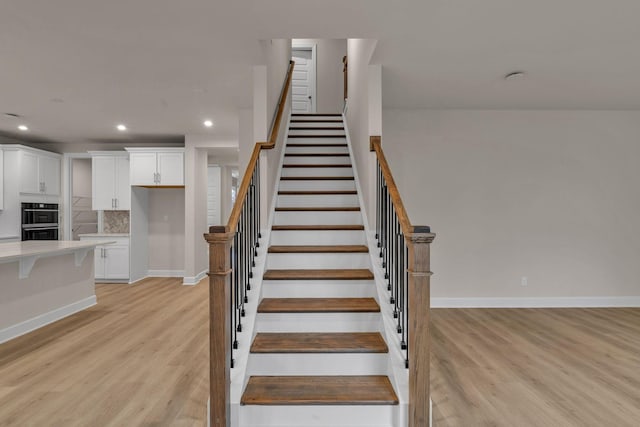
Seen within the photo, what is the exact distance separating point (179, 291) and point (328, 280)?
387 centimetres

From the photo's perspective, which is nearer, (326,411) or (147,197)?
(326,411)

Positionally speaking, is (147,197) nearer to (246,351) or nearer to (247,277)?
(247,277)

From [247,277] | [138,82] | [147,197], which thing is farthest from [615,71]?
[147,197]

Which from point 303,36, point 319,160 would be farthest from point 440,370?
point 303,36

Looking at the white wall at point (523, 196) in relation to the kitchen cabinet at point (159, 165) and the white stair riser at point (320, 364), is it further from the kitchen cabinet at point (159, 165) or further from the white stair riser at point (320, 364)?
the kitchen cabinet at point (159, 165)

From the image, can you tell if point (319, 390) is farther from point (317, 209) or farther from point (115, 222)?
point (115, 222)

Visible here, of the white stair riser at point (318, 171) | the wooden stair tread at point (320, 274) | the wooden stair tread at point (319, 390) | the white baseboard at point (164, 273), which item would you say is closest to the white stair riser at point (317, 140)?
the white stair riser at point (318, 171)

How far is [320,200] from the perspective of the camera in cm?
411

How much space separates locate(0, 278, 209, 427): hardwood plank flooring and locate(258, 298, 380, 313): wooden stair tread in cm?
78

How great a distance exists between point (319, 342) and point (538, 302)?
3928 millimetres

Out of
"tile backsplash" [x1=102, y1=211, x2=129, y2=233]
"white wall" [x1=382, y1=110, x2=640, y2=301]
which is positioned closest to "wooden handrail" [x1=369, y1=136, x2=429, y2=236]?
"white wall" [x1=382, y1=110, x2=640, y2=301]

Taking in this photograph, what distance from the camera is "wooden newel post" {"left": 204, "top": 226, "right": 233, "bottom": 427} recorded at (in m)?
1.96

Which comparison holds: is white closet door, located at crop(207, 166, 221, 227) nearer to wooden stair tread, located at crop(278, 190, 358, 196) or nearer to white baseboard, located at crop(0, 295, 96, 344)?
white baseboard, located at crop(0, 295, 96, 344)

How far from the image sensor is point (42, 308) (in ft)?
13.9
